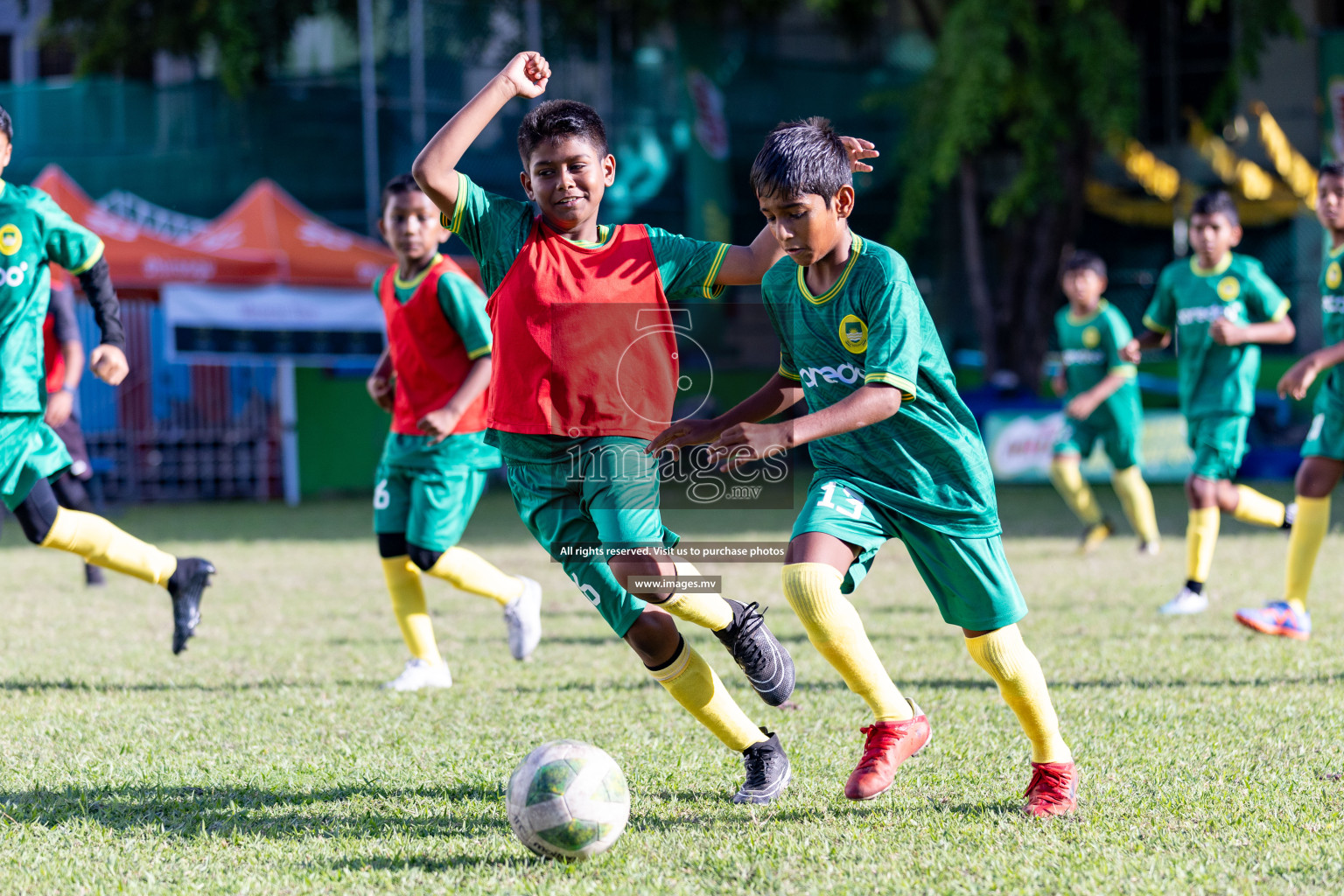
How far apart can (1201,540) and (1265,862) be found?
3.95 meters

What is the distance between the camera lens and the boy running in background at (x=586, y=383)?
3.28m

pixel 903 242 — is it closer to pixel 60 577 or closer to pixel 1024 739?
pixel 60 577

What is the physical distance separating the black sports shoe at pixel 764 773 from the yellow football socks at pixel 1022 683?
1.90ft

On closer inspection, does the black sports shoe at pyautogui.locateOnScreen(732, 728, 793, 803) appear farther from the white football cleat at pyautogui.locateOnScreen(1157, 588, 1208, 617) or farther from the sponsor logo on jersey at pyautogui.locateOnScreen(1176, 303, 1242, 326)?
the sponsor logo on jersey at pyautogui.locateOnScreen(1176, 303, 1242, 326)

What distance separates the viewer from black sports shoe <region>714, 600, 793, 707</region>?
340cm

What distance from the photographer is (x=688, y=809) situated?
10.8ft

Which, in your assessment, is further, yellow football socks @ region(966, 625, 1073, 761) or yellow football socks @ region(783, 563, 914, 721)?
yellow football socks @ region(966, 625, 1073, 761)

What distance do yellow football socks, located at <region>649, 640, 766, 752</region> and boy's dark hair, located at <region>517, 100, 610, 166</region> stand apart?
4.37 ft

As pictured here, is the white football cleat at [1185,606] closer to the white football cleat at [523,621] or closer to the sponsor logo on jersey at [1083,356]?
the sponsor logo on jersey at [1083,356]

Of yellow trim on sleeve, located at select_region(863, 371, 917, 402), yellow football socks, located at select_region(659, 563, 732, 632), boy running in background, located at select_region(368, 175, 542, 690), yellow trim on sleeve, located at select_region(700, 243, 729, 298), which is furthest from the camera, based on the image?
boy running in background, located at select_region(368, 175, 542, 690)

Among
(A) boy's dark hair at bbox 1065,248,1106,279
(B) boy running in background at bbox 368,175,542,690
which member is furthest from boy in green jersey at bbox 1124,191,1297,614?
(B) boy running in background at bbox 368,175,542,690

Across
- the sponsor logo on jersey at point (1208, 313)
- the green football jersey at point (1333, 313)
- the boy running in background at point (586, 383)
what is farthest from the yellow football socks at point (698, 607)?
the sponsor logo on jersey at point (1208, 313)

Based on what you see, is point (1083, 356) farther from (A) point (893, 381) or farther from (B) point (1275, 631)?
(A) point (893, 381)

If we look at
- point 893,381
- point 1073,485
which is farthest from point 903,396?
point 1073,485
